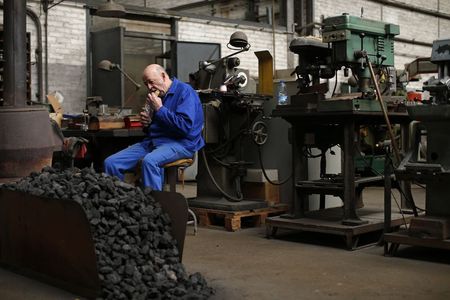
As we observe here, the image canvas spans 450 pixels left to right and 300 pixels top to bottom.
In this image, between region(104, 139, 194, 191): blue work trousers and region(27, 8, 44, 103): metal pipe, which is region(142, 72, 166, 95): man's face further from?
region(27, 8, 44, 103): metal pipe

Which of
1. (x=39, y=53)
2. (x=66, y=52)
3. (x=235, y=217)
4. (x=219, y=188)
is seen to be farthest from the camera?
(x=66, y=52)

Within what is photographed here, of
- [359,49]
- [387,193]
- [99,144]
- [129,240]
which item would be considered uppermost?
[359,49]

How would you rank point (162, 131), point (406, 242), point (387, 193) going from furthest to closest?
point (162, 131) → point (387, 193) → point (406, 242)

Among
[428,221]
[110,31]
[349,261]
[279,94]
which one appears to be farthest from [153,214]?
[110,31]

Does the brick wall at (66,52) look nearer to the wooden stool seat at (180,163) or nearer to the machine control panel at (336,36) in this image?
the wooden stool seat at (180,163)

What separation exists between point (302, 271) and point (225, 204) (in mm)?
1299

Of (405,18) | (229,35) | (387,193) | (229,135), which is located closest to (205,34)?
(229,35)

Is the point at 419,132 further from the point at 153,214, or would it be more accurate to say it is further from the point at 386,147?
the point at 153,214

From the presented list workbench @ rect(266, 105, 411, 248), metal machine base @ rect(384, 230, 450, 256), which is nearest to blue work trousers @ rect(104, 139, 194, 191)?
workbench @ rect(266, 105, 411, 248)

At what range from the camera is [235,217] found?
3994mm

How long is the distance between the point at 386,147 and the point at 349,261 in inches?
29.5

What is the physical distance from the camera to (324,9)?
9828mm

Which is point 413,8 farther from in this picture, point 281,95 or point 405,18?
point 281,95

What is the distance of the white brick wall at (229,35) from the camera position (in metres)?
8.62
